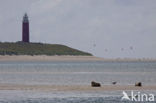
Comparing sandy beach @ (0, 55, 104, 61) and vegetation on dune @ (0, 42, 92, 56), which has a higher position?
vegetation on dune @ (0, 42, 92, 56)

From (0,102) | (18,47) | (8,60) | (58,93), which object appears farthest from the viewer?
(18,47)

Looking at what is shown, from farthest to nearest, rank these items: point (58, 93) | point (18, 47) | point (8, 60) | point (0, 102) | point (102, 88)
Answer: point (18, 47) < point (8, 60) < point (102, 88) < point (58, 93) < point (0, 102)

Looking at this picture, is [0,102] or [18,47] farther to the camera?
[18,47]

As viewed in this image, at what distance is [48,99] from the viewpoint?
119ft

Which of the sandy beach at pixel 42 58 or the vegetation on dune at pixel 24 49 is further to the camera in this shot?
the vegetation on dune at pixel 24 49

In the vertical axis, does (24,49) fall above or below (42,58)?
above

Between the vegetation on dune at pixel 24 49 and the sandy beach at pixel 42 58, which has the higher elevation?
the vegetation on dune at pixel 24 49

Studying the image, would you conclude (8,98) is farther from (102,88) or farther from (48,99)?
(102,88)

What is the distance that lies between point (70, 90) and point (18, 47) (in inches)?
5975

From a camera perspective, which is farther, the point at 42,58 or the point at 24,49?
the point at 42,58

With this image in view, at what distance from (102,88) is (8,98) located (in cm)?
890

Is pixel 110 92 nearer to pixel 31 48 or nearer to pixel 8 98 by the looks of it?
pixel 8 98

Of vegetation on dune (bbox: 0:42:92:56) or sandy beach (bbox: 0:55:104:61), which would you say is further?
vegetation on dune (bbox: 0:42:92:56)

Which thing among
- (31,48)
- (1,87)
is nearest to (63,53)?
(31,48)
